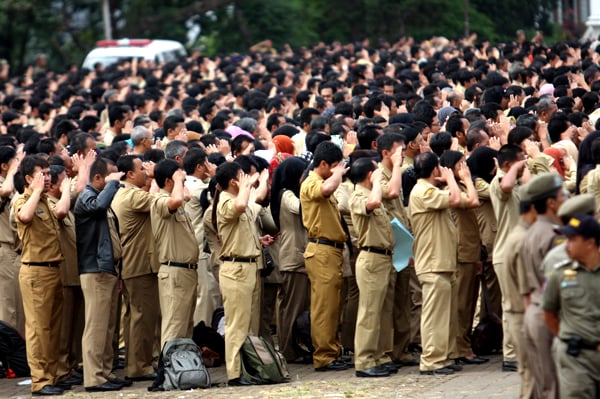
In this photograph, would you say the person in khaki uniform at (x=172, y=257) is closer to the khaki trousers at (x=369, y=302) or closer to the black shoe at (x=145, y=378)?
the black shoe at (x=145, y=378)

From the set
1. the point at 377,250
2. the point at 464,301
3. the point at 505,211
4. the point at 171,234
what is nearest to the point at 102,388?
the point at 171,234

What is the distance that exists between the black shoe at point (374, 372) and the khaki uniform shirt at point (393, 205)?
Answer: 1269mm

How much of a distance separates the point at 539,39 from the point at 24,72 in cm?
1506

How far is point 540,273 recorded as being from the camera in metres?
8.14

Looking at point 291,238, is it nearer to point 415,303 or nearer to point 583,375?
point 415,303

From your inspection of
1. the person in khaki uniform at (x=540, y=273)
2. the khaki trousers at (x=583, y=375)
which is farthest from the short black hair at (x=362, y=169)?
the khaki trousers at (x=583, y=375)

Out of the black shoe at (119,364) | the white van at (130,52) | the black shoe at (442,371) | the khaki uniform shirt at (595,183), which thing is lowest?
the black shoe at (119,364)

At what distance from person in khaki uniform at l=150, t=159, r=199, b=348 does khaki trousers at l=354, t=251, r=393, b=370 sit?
146cm

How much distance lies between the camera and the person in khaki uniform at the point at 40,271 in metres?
11.3

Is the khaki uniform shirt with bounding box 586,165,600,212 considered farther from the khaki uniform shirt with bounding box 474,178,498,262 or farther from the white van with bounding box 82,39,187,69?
the white van with bounding box 82,39,187,69

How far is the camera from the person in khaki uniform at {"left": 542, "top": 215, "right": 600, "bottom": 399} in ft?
24.6

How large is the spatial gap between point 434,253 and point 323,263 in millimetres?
1087

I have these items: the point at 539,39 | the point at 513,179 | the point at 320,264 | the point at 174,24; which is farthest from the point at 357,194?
the point at 174,24

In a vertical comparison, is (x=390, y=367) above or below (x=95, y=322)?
below
